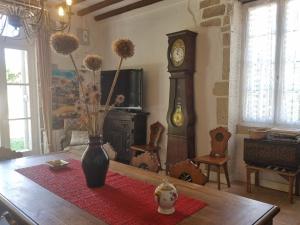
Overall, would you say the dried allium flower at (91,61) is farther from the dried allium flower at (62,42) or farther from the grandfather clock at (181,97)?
the grandfather clock at (181,97)

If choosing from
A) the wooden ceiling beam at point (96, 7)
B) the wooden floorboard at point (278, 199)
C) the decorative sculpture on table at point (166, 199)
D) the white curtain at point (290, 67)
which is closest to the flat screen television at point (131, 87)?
the wooden ceiling beam at point (96, 7)

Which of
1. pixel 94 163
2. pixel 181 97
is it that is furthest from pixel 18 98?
pixel 94 163

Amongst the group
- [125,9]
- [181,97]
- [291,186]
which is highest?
[125,9]

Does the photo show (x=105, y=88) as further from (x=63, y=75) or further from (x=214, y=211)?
(x=214, y=211)

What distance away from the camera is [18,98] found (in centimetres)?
404

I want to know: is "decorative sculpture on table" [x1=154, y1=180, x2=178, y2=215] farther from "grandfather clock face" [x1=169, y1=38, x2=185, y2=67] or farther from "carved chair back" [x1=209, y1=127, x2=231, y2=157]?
"grandfather clock face" [x1=169, y1=38, x2=185, y2=67]

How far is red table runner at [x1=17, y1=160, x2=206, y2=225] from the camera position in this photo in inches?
46.1

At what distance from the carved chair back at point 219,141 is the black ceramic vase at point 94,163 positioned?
7.14ft

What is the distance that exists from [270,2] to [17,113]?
4.02 m

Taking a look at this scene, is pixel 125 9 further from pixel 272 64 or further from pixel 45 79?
pixel 272 64

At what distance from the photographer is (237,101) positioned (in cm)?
362

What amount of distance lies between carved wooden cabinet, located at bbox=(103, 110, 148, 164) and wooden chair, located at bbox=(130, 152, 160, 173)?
2195 mm

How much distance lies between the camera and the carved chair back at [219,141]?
334 cm

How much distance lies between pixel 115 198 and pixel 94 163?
10.0 inches
